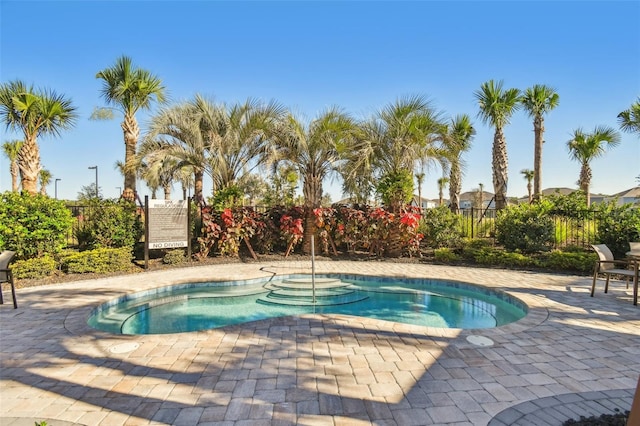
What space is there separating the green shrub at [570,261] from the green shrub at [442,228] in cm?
260

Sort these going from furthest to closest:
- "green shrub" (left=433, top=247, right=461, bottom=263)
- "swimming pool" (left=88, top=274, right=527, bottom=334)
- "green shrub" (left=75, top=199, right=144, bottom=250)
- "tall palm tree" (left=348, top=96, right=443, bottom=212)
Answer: "tall palm tree" (left=348, top=96, right=443, bottom=212) → "green shrub" (left=433, top=247, right=461, bottom=263) → "green shrub" (left=75, top=199, right=144, bottom=250) → "swimming pool" (left=88, top=274, right=527, bottom=334)

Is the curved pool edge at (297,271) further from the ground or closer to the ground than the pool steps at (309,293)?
further from the ground

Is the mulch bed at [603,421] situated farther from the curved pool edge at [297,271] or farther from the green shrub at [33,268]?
the green shrub at [33,268]

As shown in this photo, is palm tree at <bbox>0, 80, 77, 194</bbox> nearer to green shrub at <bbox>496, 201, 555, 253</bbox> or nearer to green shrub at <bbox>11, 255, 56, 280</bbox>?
green shrub at <bbox>11, 255, 56, 280</bbox>

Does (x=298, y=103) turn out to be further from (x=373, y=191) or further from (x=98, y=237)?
(x=98, y=237)

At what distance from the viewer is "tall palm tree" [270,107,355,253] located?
1093 centimetres

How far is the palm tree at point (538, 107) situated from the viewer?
48.6 feet

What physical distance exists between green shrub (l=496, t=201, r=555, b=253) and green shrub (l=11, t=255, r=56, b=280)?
1183 cm

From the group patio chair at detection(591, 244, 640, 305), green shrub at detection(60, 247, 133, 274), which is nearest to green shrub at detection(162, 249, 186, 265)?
green shrub at detection(60, 247, 133, 274)

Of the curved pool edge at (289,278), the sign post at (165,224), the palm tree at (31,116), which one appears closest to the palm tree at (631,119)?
the curved pool edge at (289,278)

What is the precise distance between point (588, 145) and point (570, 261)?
14.7m

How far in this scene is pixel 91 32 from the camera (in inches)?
329

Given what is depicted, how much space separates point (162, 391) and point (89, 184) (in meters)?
34.8

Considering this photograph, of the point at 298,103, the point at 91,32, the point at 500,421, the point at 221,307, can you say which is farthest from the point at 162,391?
the point at 298,103
